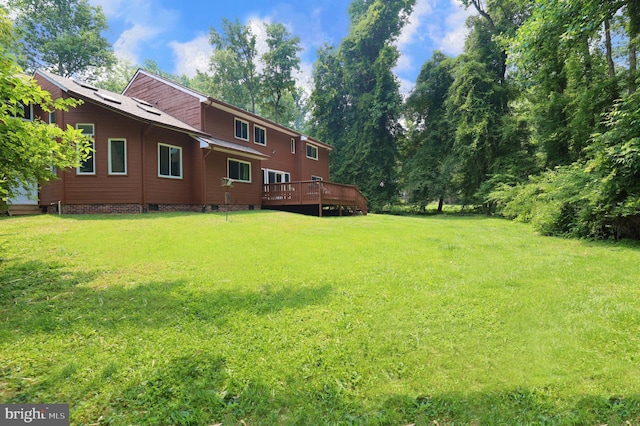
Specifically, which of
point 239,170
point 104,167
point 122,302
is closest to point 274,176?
point 239,170

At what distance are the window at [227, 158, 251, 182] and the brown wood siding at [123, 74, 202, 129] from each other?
2447 mm

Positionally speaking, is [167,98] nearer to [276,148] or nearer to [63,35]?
[276,148]

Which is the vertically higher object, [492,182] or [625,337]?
[492,182]

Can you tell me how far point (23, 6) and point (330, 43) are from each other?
88.6 feet

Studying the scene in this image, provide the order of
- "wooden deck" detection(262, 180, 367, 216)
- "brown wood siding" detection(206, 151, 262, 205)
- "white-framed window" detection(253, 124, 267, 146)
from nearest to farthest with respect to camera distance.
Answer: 1. "brown wood siding" detection(206, 151, 262, 205)
2. "wooden deck" detection(262, 180, 367, 216)
3. "white-framed window" detection(253, 124, 267, 146)

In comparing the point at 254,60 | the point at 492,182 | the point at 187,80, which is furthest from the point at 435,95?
the point at 187,80

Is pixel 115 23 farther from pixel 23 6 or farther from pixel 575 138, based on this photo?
pixel 575 138

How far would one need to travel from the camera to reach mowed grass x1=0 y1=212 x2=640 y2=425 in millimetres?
2086

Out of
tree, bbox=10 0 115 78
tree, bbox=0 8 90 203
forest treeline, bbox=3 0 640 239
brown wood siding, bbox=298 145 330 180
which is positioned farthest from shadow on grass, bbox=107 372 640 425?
tree, bbox=10 0 115 78

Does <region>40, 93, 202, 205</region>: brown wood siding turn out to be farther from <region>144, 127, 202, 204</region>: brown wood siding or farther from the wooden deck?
the wooden deck

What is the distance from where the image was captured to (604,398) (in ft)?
6.92

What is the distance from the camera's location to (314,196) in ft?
50.5

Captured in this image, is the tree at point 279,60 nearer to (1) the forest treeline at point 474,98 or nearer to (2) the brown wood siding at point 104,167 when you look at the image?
(1) the forest treeline at point 474,98

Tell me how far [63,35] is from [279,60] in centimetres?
1921
